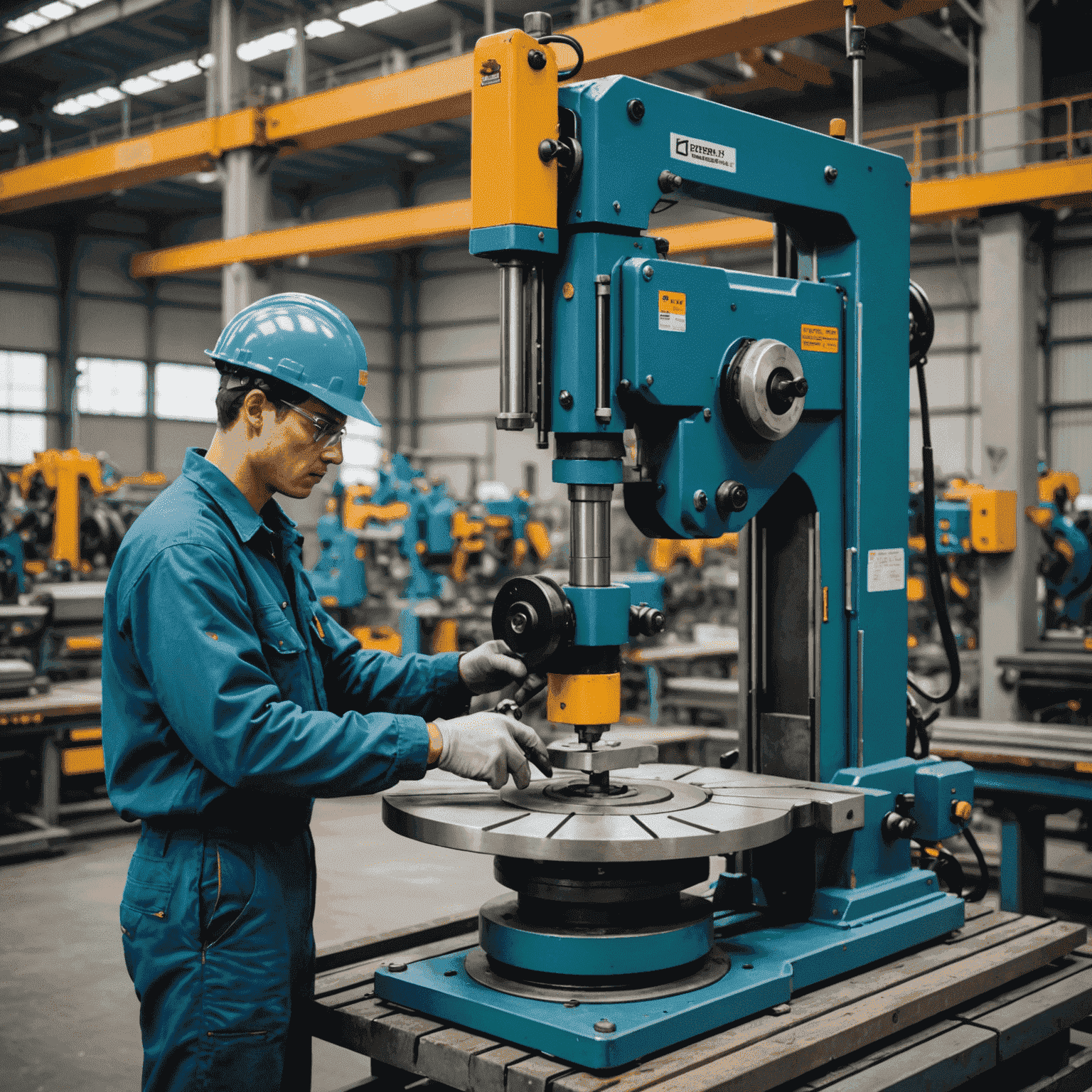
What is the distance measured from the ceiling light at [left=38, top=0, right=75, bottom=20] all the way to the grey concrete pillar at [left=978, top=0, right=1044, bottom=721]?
8716 mm

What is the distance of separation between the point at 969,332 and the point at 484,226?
39.3 ft

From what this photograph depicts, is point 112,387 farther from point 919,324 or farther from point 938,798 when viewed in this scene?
point 938,798

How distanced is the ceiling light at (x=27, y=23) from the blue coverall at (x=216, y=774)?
40.6 feet

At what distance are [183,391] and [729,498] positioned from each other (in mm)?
15234

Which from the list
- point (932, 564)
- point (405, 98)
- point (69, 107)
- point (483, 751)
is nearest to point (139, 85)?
point (69, 107)

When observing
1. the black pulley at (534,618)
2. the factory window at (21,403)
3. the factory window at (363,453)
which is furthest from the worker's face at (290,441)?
the factory window at (363,453)

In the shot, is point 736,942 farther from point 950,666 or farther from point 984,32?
point 984,32

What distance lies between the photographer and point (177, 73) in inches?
514

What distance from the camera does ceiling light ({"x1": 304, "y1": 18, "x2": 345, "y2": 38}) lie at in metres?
12.1

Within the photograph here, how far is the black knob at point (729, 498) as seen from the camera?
5.24 ft

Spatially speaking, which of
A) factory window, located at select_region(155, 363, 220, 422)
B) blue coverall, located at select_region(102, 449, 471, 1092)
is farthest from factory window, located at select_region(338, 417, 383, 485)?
Answer: blue coverall, located at select_region(102, 449, 471, 1092)

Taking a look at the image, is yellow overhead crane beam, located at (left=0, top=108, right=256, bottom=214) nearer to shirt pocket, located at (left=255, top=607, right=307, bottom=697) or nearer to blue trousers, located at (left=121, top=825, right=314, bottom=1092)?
shirt pocket, located at (left=255, top=607, right=307, bottom=697)

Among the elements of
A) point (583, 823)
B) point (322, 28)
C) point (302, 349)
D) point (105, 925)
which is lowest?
point (105, 925)

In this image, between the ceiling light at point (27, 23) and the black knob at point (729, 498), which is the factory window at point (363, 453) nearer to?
the ceiling light at point (27, 23)
